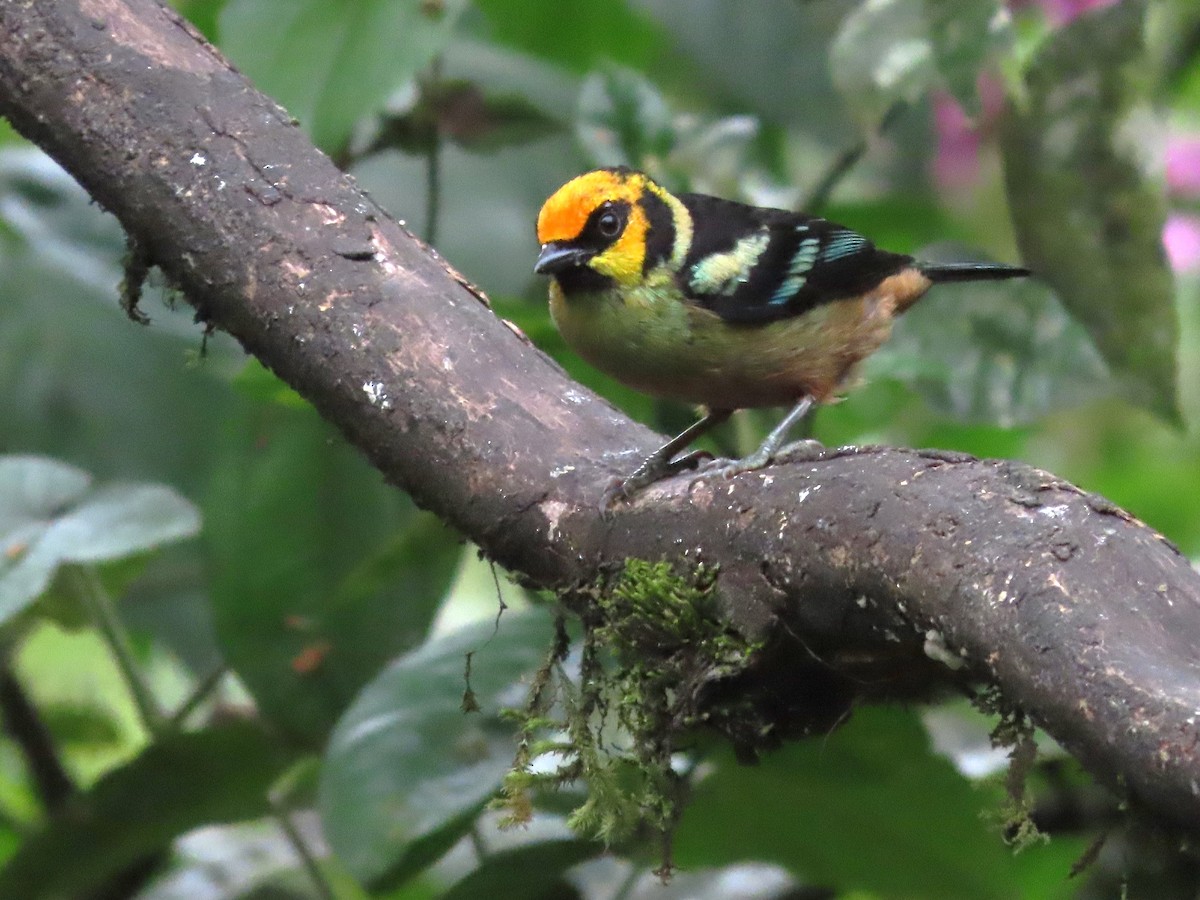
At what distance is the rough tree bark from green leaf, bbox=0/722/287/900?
2.54 ft

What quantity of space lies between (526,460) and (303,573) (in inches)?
43.6

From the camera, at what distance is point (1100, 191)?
2.55 m

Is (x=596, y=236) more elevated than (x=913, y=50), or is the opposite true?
(x=913, y=50)

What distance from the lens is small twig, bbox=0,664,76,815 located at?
3.03m

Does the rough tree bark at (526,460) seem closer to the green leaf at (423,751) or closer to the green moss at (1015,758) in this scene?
the green moss at (1015,758)

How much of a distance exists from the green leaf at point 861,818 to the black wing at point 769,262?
739 millimetres

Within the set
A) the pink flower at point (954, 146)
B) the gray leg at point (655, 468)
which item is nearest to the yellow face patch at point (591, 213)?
the gray leg at point (655, 468)

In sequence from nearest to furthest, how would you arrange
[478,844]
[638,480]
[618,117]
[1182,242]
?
1. [638,480]
2. [478,844]
3. [618,117]
4. [1182,242]

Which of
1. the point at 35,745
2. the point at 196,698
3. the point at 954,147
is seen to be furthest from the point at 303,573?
the point at 954,147

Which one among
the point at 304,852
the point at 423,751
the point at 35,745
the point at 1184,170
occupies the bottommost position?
the point at 35,745

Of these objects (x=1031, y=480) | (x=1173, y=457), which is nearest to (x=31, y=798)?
(x=1031, y=480)

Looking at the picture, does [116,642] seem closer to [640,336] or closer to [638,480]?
[640,336]

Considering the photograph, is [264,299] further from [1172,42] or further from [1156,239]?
[1172,42]

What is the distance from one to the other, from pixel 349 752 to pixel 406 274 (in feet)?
2.49
